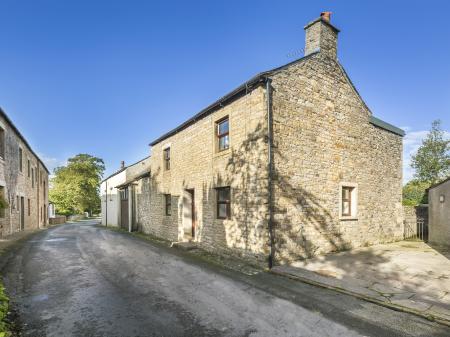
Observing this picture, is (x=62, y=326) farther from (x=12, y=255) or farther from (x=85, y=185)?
(x=85, y=185)

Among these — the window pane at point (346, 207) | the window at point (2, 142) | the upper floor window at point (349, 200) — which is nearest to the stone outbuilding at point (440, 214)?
the upper floor window at point (349, 200)

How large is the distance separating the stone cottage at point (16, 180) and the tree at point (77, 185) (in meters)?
23.1

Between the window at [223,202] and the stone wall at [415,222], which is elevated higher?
the window at [223,202]

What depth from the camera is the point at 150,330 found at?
4246 mm

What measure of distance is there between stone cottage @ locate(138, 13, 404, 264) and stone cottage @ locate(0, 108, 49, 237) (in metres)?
8.12

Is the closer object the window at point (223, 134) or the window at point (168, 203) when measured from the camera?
the window at point (223, 134)

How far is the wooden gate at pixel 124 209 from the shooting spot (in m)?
22.4

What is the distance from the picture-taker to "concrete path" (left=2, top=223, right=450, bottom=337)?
4316 mm

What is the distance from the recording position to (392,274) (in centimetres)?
739

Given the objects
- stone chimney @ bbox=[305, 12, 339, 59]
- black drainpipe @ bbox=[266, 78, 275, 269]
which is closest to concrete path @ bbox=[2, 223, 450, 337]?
black drainpipe @ bbox=[266, 78, 275, 269]

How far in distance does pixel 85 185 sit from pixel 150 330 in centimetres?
5442

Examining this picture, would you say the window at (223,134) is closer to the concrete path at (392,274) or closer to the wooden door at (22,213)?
the concrete path at (392,274)

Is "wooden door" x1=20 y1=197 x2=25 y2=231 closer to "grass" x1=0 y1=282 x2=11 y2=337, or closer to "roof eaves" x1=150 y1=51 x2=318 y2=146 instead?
"roof eaves" x1=150 y1=51 x2=318 y2=146

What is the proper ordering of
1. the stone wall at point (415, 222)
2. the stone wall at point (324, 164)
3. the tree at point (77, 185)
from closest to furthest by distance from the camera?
1. the stone wall at point (324, 164)
2. the stone wall at point (415, 222)
3. the tree at point (77, 185)
